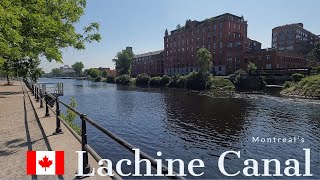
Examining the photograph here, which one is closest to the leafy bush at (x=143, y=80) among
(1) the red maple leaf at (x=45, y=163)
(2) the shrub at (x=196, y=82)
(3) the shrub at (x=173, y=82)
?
(3) the shrub at (x=173, y=82)

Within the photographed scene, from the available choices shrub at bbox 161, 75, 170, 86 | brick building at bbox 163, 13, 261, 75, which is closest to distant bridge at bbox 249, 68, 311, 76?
brick building at bbox 163, 13, 261, 75

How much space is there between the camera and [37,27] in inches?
437

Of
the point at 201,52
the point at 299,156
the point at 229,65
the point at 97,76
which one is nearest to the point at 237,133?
the point at 299,156

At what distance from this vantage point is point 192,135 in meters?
20.8

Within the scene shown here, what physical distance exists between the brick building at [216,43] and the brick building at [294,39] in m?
36.2

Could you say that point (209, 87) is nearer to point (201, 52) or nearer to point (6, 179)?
point (201, 52)

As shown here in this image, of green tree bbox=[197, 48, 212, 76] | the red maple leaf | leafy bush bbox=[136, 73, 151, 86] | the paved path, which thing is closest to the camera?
the paved path

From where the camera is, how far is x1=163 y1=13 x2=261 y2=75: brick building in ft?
291

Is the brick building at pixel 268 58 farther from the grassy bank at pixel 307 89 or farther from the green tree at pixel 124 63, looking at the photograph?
the green tree at pixel 124 63

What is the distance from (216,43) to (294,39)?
5997 centimetres

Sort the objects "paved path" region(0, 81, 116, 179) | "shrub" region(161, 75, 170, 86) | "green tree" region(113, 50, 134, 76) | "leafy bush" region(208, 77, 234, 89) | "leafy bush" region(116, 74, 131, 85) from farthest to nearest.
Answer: "green tree" region(113, 50, 134, 76) < "leafy bush" region(116, 74, 131, 85) < "shrub" region(161, 75, 170, 86) < "leafy bush" region(208, 77, 234, 89) < "paved path" region(0, 81, 116, 179)

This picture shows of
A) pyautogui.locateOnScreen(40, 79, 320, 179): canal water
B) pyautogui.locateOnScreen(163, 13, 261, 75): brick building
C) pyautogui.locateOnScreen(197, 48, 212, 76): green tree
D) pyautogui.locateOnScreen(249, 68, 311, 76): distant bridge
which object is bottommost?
pyautogui.locateOnScreen(40, 79, 320, 179): canal water

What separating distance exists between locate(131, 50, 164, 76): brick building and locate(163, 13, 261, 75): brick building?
11.5 metres

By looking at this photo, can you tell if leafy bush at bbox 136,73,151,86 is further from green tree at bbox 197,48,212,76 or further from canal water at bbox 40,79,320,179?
canal water at bbox 40,79,320,179
